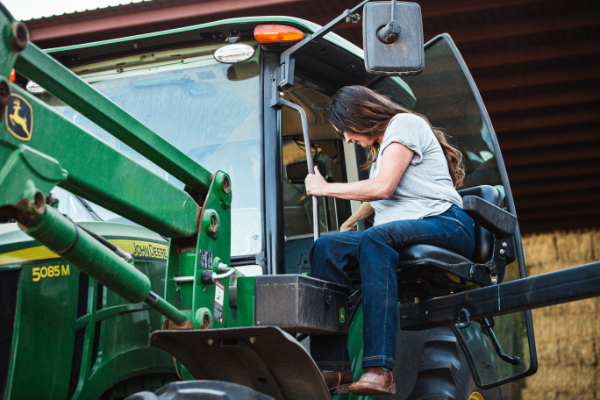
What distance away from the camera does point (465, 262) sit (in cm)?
215

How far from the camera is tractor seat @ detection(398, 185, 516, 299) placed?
2.04 meters

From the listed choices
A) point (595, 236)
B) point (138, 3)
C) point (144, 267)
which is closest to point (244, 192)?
point (144, 267)

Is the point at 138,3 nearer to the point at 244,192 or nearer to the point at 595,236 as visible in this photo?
the point at 244,192

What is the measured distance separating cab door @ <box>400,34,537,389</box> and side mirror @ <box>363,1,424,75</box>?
0.76m

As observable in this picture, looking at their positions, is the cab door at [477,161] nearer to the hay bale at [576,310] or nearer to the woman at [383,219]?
the woman at [383,219]

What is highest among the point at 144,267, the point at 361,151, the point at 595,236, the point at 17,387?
the point at 595,236

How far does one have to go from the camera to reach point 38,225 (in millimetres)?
1304

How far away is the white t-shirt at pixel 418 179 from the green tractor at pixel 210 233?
17 centimetres

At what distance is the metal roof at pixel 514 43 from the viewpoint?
5.98 m

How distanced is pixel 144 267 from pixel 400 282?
37.0 inches

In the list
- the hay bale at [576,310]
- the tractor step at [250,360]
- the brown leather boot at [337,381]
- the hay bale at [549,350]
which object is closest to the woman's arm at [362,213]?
the brown leather boot at [337,381]

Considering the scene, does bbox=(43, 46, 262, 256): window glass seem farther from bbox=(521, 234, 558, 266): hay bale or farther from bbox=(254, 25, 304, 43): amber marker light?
bbox=(521, 234, 558, 266): hay bale

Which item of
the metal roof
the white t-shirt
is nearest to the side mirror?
the white t-shirt

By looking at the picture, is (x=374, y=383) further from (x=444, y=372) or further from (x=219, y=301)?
(x=444, y=372)
